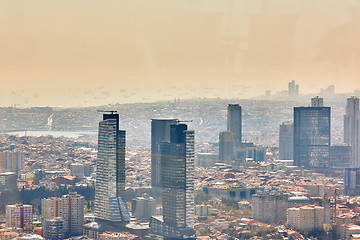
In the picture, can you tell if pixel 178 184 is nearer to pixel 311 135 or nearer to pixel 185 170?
pixel 185 170

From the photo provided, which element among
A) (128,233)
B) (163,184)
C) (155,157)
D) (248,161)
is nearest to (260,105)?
(248,161)

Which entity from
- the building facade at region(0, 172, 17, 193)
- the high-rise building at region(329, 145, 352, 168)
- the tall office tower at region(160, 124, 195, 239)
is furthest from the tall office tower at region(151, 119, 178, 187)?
the high-rise building at region(329, 145, 352, 168)

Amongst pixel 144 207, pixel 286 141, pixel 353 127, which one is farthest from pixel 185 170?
pixel 353 127

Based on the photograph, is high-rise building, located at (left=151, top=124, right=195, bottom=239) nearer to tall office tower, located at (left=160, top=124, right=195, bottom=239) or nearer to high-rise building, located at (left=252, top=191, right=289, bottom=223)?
tall office tower, located at (left=160, top=124, right=195, bottom=239)

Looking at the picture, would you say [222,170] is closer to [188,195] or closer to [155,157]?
[155,157]

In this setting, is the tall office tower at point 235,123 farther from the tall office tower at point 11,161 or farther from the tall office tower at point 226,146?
the tall office tower at point 11,161
